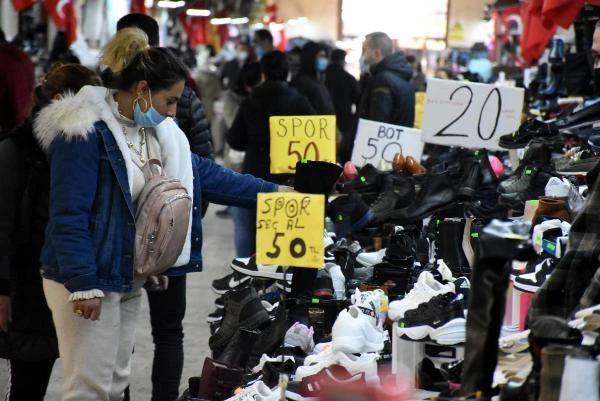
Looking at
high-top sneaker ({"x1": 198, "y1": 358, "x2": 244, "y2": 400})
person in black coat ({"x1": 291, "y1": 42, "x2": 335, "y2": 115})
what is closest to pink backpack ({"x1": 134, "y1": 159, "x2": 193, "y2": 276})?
high-top sneaker ({"x1": 198, "y1": 358, "x2": 244, "y2": 400})

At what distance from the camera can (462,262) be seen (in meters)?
4.22

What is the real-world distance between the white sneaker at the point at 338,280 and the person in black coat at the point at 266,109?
2.77 meters

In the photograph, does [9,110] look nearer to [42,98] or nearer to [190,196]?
[42,98]

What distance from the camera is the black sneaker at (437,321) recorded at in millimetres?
3199

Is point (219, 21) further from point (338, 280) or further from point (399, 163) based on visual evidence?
point (338, 280)

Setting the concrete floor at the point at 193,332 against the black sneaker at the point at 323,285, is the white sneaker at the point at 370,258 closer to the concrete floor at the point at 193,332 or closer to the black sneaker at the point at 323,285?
the black sneaker at the point at 323,285

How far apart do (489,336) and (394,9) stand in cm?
2392

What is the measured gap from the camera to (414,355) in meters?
3.35

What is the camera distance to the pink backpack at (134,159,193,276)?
148 inches

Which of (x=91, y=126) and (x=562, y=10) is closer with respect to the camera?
(x=91, y=126)

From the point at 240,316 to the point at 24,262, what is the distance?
2.67 feet

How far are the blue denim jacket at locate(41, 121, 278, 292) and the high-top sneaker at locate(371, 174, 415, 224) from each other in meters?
1.73

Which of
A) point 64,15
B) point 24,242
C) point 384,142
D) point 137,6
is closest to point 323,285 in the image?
point 24,242

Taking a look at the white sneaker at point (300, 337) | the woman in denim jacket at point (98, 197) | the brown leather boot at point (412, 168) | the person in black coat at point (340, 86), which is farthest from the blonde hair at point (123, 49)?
the person in black coat at point (340, 86)
